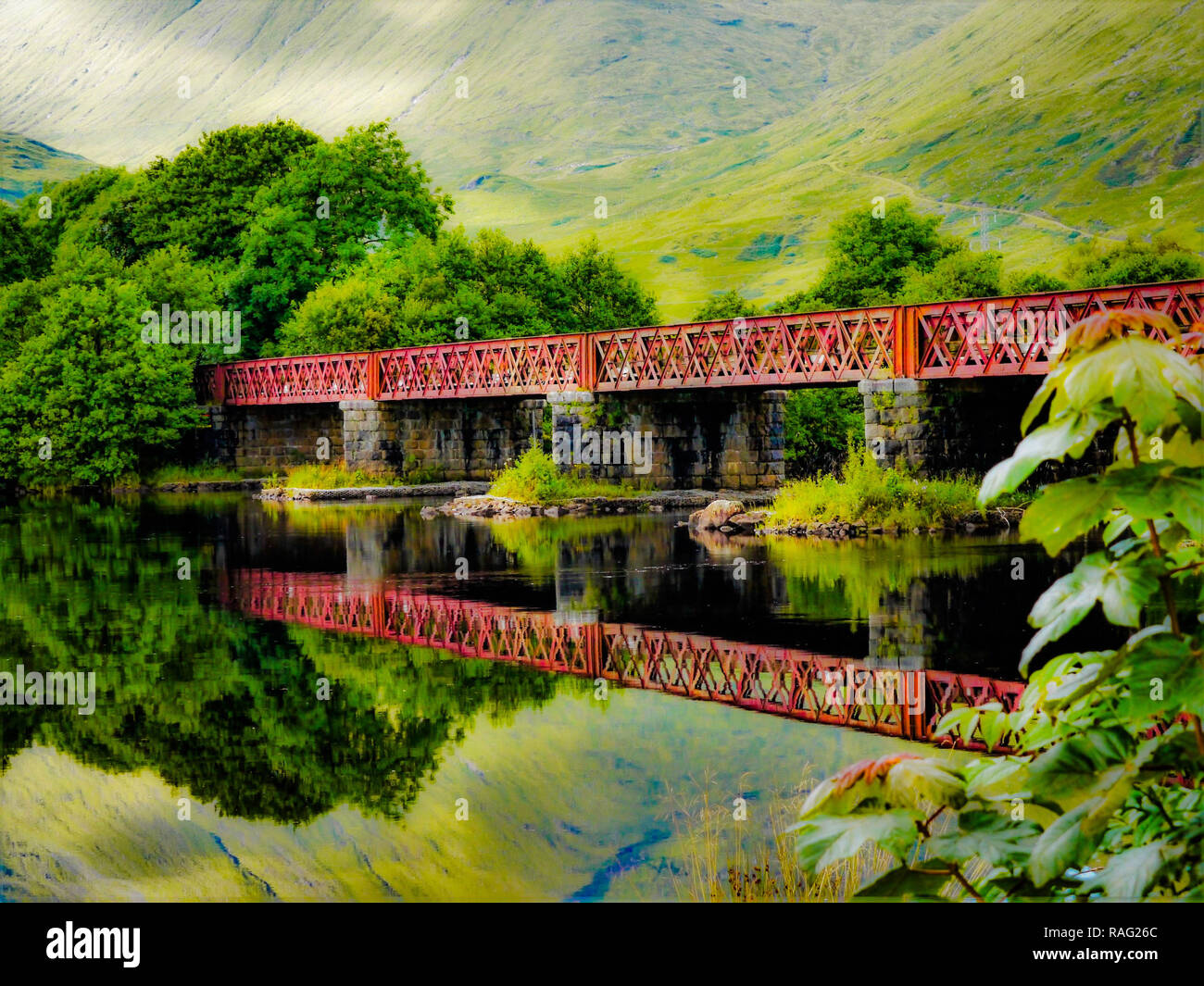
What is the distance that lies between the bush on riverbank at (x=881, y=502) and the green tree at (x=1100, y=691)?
24624 millimetres

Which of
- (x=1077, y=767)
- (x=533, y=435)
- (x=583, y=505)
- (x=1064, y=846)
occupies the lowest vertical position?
(x=1064, y=846)

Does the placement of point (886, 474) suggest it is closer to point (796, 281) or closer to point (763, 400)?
point (763, 400)

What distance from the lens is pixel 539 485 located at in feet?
118

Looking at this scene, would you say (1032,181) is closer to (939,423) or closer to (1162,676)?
(939,423)

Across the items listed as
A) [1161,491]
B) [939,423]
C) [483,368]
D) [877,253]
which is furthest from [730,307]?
[1161,491]

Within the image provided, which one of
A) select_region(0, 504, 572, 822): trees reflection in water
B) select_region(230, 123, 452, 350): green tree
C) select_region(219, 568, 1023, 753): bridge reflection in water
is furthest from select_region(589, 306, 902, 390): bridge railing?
select_region(230, 123, 452, 350): green tree

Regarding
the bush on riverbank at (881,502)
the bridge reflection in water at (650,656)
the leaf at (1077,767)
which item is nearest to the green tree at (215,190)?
the bush on riverbank at (881,502)

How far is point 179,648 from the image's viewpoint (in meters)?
14.7

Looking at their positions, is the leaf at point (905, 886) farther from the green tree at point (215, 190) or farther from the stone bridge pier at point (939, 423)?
the green tree at point (215, 190)

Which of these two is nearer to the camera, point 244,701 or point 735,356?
point 244,701

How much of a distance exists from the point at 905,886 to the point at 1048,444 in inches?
38.0

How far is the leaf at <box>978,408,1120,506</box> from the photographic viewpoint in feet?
8.94

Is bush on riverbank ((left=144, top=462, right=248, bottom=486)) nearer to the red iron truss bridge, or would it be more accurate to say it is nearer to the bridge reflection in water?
the red iron truss bridge

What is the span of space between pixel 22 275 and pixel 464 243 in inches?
998
